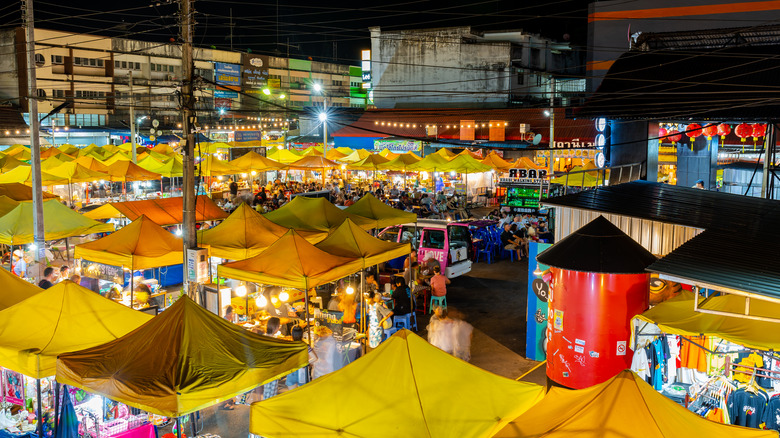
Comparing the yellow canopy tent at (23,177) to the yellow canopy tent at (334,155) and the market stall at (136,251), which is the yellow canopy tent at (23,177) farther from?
the yellow canopy tent at (334,155)

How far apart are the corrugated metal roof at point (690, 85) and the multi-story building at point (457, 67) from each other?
31.1 m

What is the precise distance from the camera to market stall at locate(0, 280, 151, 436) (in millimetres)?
7742

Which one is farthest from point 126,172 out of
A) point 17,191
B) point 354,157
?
point 354,157

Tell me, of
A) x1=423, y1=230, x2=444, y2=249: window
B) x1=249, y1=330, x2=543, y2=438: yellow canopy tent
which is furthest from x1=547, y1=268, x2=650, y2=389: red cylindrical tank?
x1=423, y1=230, x2=444, y2=249: window

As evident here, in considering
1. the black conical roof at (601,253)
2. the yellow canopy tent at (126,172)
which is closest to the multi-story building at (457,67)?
the yellow canopy tent at (126,172)

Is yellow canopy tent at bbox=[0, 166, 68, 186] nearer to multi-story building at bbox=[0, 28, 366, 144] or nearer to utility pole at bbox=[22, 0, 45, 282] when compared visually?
utility pole at bbox=[22, 0, 45, 282]

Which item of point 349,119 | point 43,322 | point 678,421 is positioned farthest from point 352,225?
point 349,119

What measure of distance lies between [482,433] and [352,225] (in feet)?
24.1

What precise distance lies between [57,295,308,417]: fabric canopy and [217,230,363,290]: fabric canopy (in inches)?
108

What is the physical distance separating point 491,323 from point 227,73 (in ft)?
173

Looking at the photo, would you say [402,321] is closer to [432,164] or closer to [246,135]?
[432,164]

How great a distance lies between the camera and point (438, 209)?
26328 mm

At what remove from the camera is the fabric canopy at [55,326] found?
304 inches

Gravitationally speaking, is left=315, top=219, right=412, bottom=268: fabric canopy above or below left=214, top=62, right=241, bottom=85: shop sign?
below
